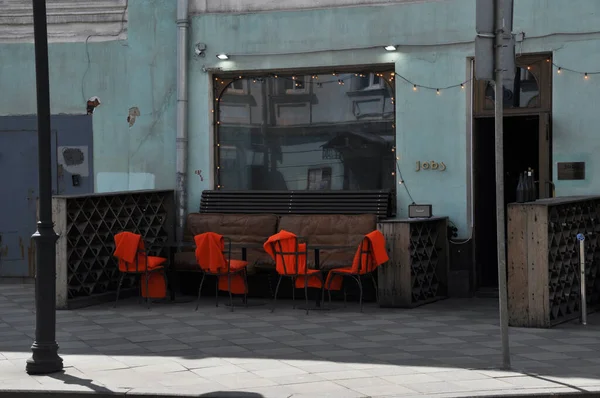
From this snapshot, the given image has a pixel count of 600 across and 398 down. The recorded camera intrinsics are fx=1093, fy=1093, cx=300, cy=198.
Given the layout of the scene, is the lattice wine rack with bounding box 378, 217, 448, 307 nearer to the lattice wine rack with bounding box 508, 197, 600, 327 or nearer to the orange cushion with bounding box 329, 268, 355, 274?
the orange cushion with bounding box 329, 268, 355, 274

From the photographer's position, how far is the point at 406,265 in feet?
44.1

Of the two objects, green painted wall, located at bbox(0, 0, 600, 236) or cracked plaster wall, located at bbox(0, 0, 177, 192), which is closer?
green painted wall, located at bbox(0, 0, 600, 236)

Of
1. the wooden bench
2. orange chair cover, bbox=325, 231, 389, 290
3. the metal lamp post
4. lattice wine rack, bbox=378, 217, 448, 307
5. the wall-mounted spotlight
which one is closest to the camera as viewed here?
the metal lamp post

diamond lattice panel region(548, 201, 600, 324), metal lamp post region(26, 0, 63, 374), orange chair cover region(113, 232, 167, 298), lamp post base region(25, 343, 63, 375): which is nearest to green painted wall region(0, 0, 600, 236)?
diamond lattice panel region(548, 201, 600, 324)

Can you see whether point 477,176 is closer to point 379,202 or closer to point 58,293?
point 379,202

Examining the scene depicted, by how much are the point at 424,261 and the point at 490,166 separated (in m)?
1.95

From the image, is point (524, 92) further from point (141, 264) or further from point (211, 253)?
point (141, 264)

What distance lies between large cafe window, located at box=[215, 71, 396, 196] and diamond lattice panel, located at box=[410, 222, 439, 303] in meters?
1.23

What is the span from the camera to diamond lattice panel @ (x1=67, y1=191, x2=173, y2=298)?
14.0 m

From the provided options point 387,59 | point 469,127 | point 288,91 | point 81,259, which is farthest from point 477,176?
point 81,259

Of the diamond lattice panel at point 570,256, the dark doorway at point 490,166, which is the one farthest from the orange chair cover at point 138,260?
the diamond lattice panel at point 570,256

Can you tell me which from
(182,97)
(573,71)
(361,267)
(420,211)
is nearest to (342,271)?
(361,267)

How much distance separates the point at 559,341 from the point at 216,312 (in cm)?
443

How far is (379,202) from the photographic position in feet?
48.6
